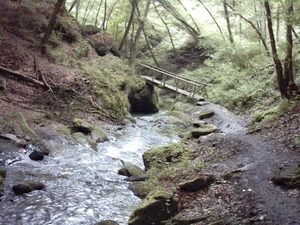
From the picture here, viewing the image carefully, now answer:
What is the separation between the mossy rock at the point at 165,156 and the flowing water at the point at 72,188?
0.69 m

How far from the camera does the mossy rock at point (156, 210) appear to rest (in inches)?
229

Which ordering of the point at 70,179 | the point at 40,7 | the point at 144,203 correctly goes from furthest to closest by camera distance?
the point at 40,7, the point at 70,179, the point at 144,203

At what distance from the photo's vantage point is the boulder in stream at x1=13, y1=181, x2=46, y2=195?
6.58 metres

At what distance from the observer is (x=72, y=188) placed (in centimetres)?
730

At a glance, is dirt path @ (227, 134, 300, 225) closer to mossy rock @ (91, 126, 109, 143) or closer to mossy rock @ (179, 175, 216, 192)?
mossy rock @ (179, 175, 216, 192)

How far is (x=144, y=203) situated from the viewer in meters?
6.13

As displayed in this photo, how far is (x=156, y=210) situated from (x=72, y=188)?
2.40 meters

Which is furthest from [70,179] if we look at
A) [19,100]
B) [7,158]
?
[19,100]

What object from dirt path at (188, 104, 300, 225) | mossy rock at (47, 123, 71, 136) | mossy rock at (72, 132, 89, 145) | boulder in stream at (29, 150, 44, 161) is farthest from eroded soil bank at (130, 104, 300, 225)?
mossy rock at (47, 123, 71, 136)

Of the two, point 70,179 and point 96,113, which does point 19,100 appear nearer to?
point 96,113

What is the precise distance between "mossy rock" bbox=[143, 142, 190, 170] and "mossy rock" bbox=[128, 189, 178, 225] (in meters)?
2.65

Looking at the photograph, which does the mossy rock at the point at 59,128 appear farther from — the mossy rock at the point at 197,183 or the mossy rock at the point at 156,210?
the mossy rock at the point at 156,210

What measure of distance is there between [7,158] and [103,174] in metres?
2.53

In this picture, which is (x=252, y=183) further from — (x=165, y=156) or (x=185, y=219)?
(x=165, y=156)
